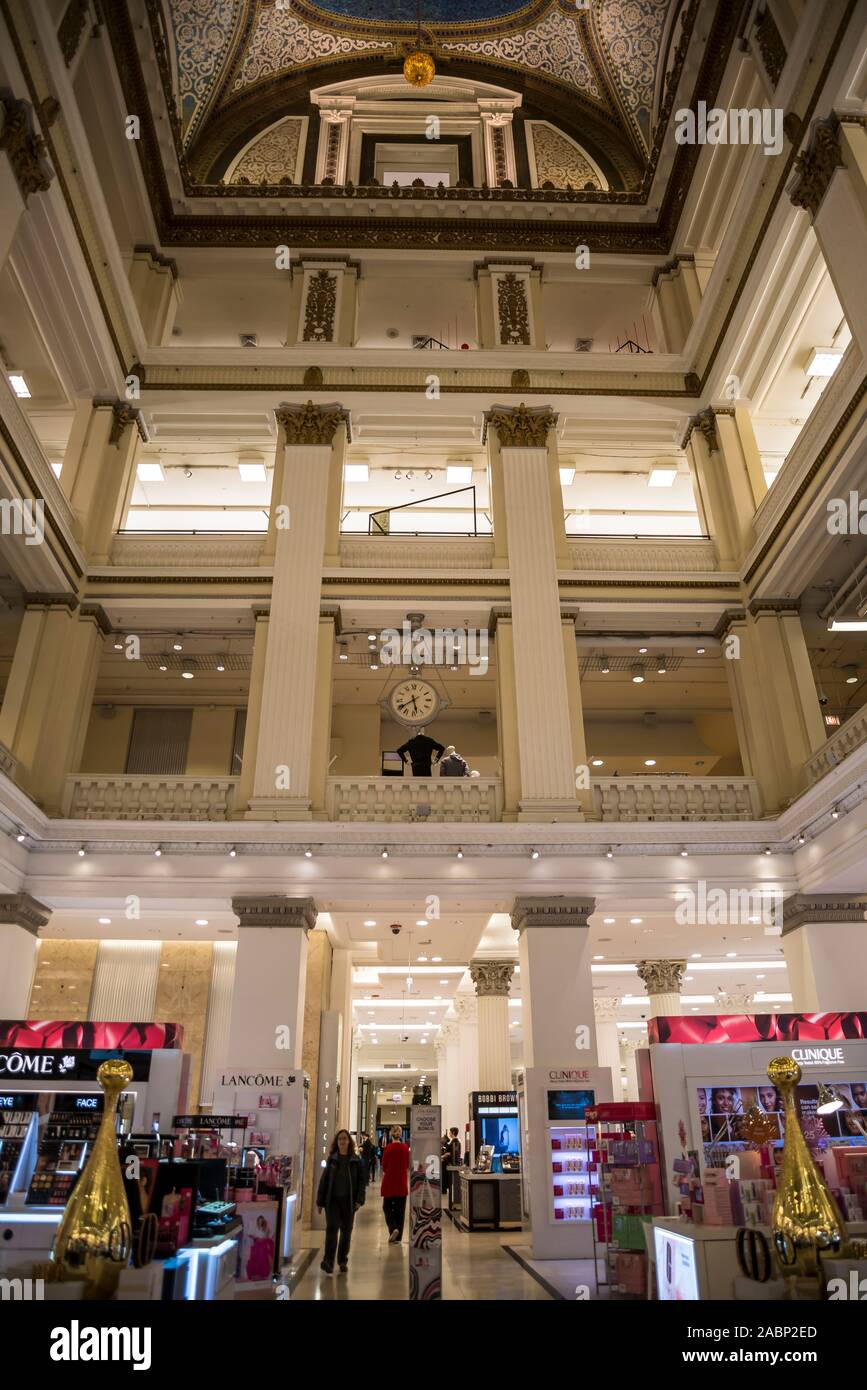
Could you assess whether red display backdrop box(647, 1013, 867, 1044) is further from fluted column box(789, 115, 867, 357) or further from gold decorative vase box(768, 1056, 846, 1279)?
fluted column box(789, 115, 867, 357)

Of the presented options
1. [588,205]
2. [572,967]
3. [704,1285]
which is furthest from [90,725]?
[704,1285]

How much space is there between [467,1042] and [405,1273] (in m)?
15.0

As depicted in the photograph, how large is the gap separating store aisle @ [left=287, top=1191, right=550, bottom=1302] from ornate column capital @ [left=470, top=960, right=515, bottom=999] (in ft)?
19.0

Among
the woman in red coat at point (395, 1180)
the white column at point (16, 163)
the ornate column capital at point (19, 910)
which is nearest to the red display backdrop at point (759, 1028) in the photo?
the woman in red coat at point (395, 1180)

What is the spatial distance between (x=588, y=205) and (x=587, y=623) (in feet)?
30.2

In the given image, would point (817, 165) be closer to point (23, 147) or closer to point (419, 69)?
point (419, 69)

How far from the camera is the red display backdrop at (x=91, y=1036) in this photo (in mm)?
8836

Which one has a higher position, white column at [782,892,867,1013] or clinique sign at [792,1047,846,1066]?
white column at [782,892,867,1013]

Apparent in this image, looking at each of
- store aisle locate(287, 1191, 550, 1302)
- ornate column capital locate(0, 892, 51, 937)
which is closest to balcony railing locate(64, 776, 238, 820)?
ornate column capital locate(0, 892, 51, 937)

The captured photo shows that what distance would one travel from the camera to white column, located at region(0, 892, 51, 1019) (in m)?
10.7

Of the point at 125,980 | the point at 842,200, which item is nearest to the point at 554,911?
the point at 125,980

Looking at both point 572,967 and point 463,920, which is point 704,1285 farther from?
point 463,920

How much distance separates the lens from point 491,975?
1797cm

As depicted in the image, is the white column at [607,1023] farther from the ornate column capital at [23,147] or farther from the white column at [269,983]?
the ornate column capital at [23,147]
